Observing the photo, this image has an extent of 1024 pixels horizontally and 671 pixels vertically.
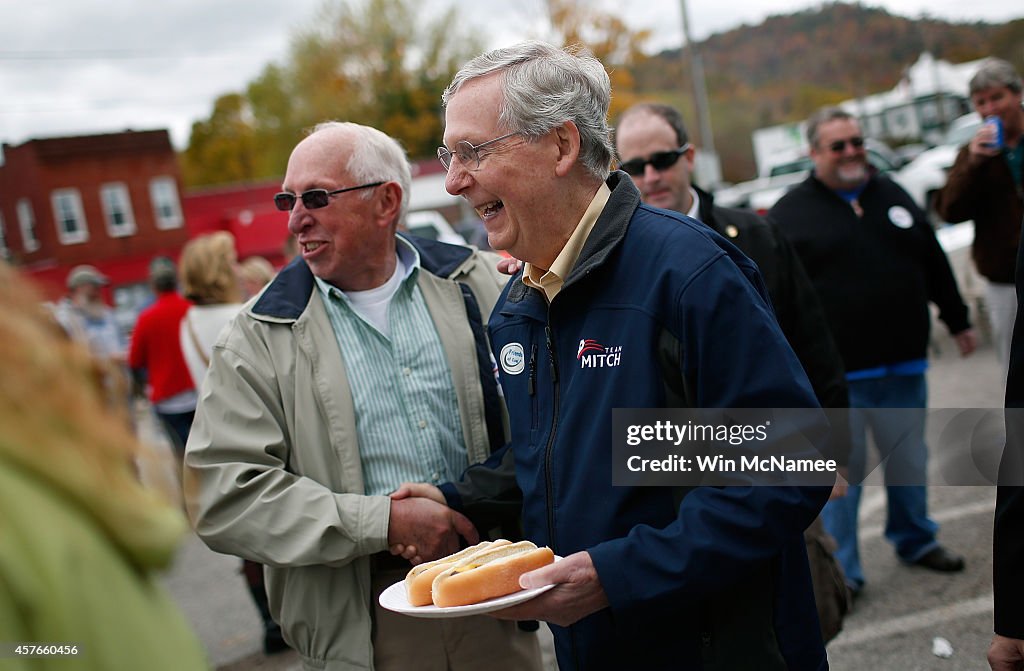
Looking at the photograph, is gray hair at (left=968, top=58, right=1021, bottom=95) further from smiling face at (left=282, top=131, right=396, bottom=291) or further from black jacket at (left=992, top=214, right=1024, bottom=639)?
smiling face at (left=282, top=131, right=396, bottom=291)

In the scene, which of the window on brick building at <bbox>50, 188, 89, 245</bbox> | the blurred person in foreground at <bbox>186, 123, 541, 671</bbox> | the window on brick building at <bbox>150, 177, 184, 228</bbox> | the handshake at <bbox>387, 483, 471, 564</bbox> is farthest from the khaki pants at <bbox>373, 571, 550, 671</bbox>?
the window on brick building at <bbox>150, 177, 184, 228</bbox>

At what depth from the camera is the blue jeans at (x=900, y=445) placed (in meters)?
4.96

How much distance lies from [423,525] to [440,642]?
452mm

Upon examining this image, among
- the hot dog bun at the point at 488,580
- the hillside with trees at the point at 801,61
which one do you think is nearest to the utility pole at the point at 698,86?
the hillside with trees at the point at 801,61

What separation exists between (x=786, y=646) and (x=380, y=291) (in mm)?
1692

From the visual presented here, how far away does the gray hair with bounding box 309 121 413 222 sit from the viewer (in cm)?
307

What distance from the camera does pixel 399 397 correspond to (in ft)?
9.55

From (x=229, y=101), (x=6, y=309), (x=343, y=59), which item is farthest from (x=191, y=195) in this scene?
(x=6, y=309)

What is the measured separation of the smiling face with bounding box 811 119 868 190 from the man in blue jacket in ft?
9.69

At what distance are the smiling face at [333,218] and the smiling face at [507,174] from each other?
80 cm

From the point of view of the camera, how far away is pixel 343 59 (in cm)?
5244

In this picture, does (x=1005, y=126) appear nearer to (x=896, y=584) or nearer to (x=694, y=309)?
(x=896, y=584)

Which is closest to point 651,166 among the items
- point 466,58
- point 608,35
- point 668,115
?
point 668,115

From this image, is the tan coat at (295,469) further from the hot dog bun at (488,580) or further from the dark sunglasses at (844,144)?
the dark sunglasses at (844,144)
